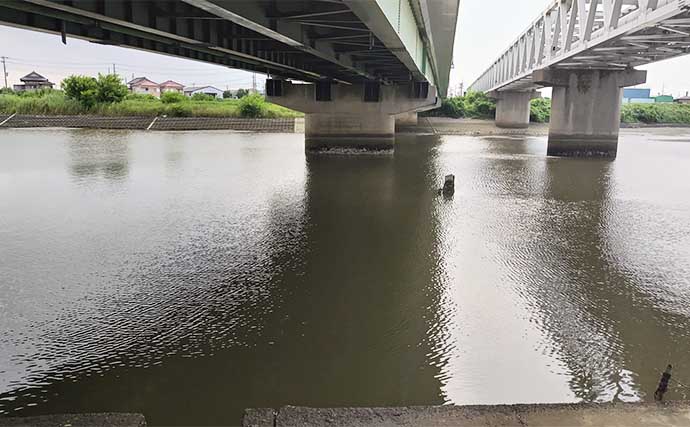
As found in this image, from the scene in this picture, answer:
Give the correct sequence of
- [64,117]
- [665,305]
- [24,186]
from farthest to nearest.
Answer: [64,117], [24,186], [665,305]

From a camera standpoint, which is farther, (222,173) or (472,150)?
(472,150)

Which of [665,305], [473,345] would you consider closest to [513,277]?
[665,305]

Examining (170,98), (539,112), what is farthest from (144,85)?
(539,112)

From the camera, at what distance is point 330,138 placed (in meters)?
32.8

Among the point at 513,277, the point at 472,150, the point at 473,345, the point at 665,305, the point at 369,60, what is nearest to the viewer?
the point at 473,345

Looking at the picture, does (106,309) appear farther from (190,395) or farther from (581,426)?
(581,426)

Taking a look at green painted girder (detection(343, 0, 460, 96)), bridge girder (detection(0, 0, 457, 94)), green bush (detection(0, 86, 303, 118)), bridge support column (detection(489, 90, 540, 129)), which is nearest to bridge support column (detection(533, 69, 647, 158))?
green painted girder (detection(343, 0, 460, 96))

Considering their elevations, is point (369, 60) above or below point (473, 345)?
above

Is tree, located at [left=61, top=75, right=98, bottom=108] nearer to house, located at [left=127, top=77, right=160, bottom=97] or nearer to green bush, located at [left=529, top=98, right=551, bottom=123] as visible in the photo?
green bush, located at [left=529, top=98, right=551, bottom=123]

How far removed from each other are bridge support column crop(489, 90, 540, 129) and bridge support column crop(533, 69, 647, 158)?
30302mm

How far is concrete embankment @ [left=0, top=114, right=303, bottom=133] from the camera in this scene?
161 feet

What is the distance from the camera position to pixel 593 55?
2548 centimetres

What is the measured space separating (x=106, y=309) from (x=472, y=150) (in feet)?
101

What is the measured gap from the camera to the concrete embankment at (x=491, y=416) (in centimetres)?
418
